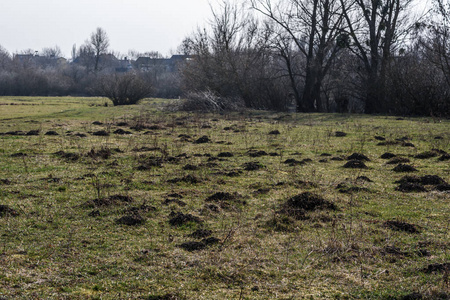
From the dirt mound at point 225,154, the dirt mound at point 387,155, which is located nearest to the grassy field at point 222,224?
the dirt mound at point 387,155

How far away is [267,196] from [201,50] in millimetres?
31142

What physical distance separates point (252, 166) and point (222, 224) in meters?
4.42

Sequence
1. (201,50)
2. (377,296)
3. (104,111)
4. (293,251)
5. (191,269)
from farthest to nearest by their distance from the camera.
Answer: (201,50)
(104,111)
(293,251)
(191,269)
(377,296)

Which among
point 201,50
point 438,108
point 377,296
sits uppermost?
point 201,50

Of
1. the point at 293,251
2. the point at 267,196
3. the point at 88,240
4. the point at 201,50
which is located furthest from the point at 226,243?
the point at 201,50

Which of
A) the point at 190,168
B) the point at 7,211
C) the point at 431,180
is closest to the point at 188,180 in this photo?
the point at 190,168

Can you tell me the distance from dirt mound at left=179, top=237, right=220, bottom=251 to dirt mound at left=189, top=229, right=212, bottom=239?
0.25 m

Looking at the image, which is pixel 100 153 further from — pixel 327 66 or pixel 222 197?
pixel 327 66

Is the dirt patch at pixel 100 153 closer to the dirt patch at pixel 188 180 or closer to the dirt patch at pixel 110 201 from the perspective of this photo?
the dirt patch at pixel 188 180

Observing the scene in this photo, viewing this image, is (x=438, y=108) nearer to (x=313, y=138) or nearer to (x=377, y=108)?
(x=377, y=108)

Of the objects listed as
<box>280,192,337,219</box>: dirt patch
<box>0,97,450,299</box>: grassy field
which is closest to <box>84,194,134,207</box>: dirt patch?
<box>0,97,450,299</box>: grassy field

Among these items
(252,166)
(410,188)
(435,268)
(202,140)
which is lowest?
(435,268)

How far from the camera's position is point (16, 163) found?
11.1m

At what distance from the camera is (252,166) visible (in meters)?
11.0
